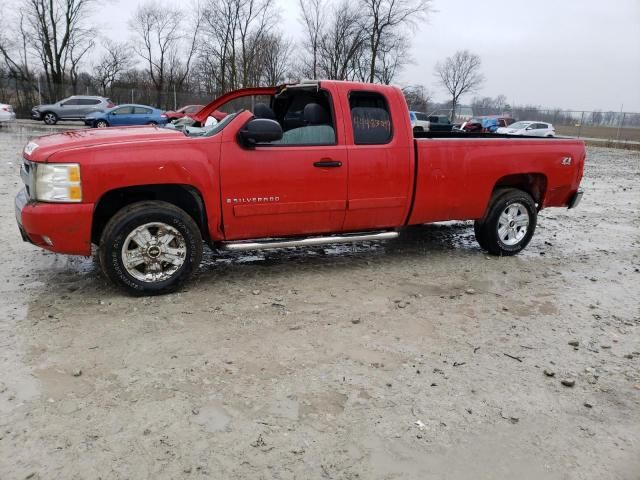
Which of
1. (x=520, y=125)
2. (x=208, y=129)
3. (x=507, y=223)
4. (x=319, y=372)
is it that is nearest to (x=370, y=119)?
(x=208, y=129)

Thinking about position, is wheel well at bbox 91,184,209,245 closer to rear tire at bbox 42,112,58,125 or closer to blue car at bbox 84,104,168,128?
blue car at bbox 84,104,168,128

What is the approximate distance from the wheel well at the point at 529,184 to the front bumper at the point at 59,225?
14.5 feet

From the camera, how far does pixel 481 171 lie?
5.74 metres

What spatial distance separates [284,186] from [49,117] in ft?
93.4

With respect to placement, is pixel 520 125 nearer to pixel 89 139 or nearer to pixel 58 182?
pixel 89 139

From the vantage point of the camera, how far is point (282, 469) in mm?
2469

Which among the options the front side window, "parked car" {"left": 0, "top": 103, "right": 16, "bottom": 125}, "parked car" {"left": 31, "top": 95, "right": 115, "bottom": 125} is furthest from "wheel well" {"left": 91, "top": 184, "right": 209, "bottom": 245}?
"parked car" {"left": 31, "top": 95, "right": 115, "bottom": 125}

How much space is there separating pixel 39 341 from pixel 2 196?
19.1ft

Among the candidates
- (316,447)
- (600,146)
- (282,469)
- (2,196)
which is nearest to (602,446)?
(316,447)

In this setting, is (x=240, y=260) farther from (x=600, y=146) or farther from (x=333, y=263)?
(x=600, y=146)

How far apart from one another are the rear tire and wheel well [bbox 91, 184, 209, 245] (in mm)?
27794

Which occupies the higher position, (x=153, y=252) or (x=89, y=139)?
(x=89, y=139)

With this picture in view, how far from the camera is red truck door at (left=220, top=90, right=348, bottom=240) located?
4559 millimetres

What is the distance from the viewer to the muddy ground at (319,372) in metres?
2.57
